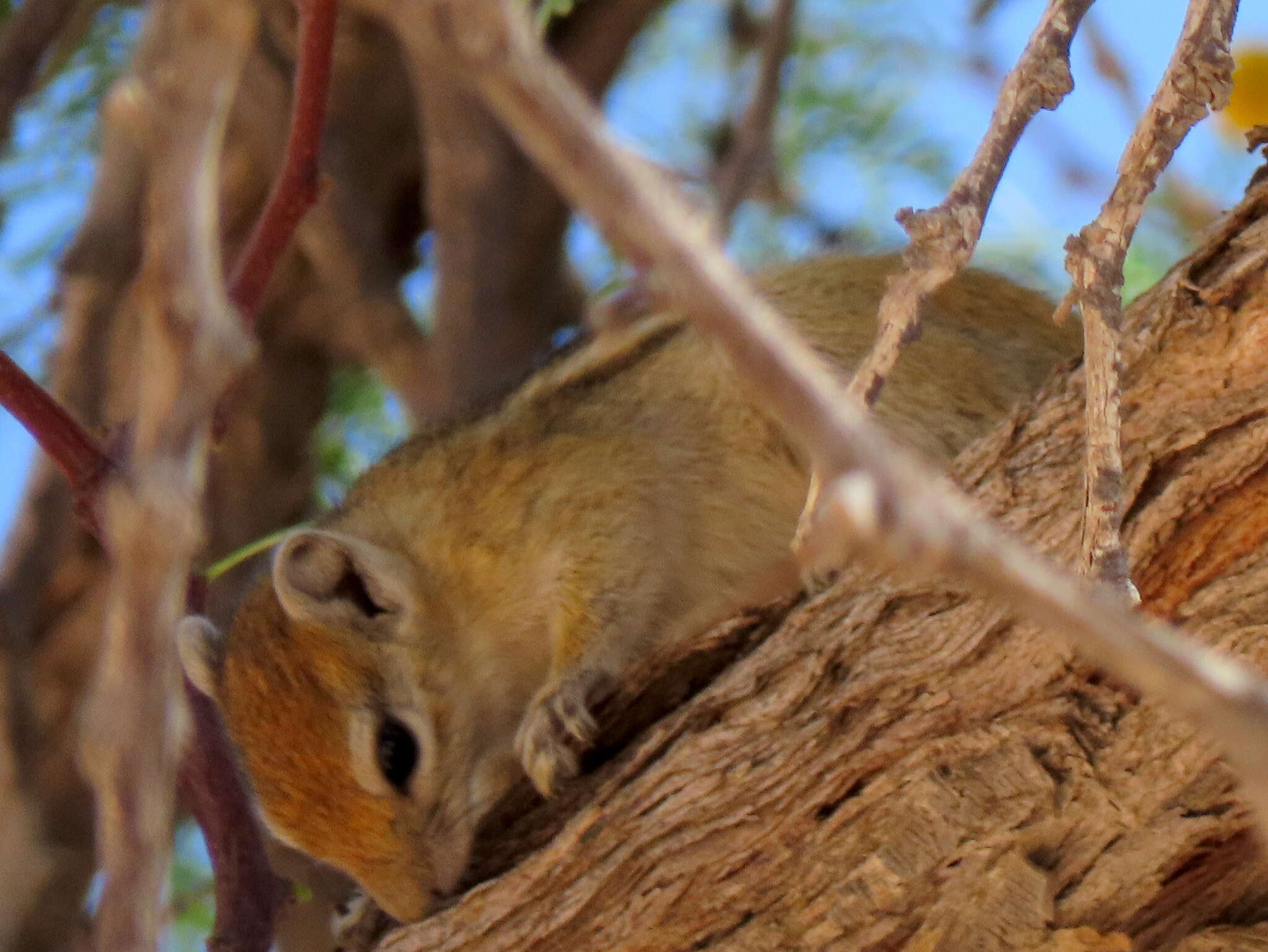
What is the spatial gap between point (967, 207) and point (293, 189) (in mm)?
1281

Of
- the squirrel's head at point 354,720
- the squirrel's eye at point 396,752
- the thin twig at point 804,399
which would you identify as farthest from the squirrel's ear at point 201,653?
the thin twig at point 804,399

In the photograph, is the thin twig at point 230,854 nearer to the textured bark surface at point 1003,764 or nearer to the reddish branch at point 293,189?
the textured bark surface at point 1003,764

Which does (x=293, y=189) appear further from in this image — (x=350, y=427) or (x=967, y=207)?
(x=350, y=427)

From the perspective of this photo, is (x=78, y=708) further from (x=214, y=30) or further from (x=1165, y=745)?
(x=214, y=30)

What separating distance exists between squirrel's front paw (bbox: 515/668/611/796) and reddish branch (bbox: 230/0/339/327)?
2.61 ft

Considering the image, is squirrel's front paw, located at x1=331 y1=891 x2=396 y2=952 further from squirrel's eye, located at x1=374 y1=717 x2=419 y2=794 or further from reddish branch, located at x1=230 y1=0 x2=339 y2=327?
reddish branch, located at x1=230 y1=0 x2=339 y2=327

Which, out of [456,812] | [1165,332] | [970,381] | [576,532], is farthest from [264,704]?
[1165,332]

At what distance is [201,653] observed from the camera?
303 cm

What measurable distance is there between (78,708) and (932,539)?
3.81 metres

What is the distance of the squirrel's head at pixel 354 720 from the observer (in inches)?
107

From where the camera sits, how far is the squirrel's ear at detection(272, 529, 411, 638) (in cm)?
293

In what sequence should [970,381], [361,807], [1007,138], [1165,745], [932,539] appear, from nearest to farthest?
[932,539], [1007,138], [1165,745], [361,807], [970,381]

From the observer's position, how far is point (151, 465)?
2.77 feet

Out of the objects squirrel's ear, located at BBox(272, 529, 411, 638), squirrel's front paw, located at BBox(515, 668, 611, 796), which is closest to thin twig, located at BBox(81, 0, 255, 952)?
squirrel's front paw, located at BBox(515, 668, 611, 796)
